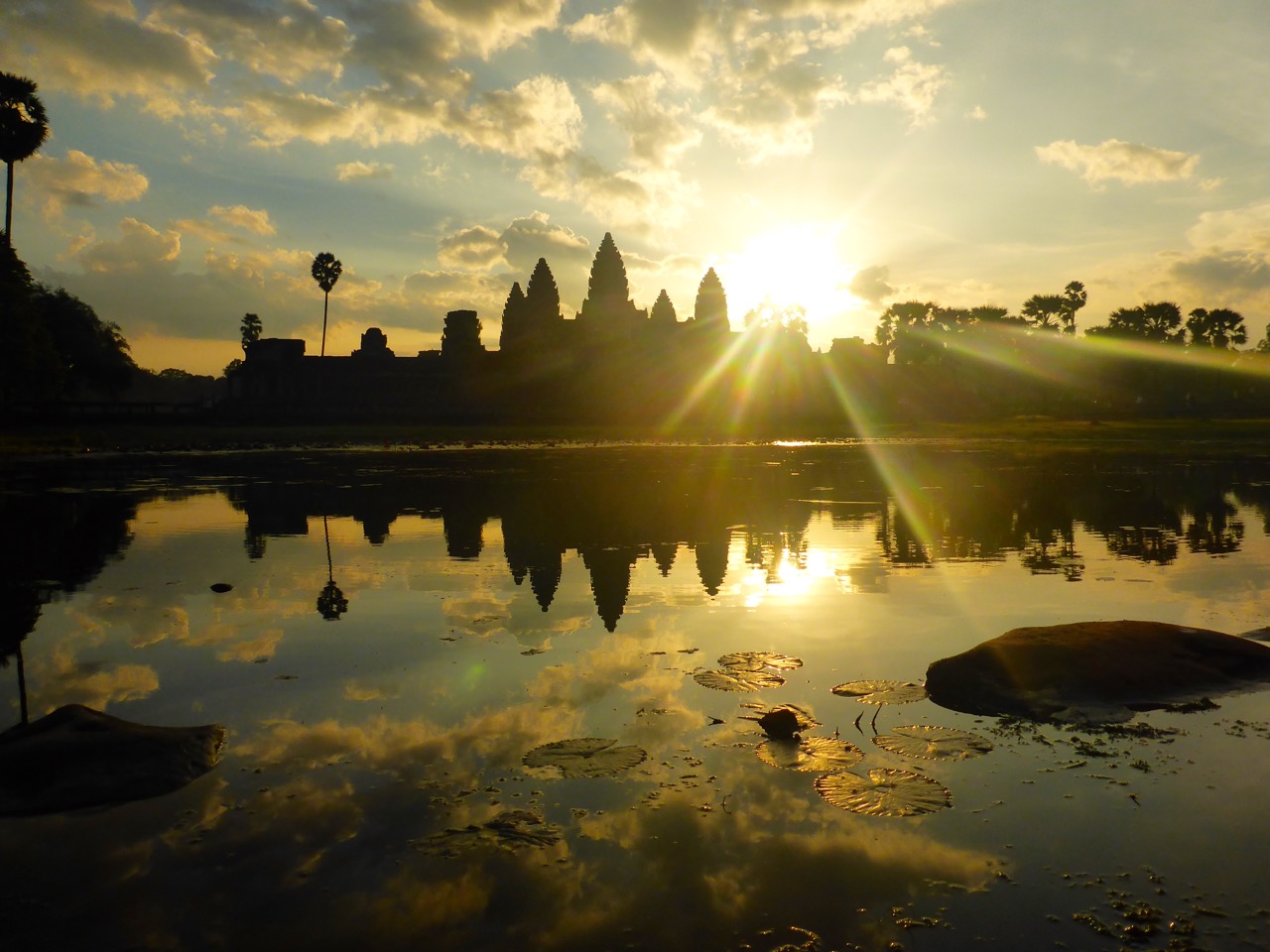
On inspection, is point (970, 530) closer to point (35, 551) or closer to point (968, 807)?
point (968, 807)

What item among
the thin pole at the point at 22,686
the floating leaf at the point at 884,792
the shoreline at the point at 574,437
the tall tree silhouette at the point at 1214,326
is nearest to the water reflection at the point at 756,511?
the floating leaf at the point at 884,792

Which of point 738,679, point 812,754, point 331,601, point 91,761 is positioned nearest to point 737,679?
point 738,679

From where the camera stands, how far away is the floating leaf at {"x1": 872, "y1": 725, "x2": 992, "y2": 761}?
5.38 metres

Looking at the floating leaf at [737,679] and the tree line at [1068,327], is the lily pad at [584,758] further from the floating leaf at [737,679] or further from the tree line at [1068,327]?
the tree line at [1068,327]

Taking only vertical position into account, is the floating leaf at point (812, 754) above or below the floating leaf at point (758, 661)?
below

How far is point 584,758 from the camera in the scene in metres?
5.41

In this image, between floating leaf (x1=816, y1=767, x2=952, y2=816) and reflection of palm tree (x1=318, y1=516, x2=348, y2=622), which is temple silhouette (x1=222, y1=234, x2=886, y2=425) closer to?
reflection of palm tree (x1=318, y1=516, x2=348, y2=622)

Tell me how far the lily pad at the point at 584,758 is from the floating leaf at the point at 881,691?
185 cm

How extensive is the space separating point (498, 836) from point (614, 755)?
1148 mm

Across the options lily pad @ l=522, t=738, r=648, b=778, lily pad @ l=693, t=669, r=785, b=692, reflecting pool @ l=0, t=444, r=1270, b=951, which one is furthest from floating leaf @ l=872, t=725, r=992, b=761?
lily pad @ l=522, t=738, r=648, b=778

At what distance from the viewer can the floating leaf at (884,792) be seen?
4684 mm

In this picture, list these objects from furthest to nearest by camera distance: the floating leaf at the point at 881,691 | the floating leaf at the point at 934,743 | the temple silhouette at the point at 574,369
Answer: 1. the temple silhouette at the point at 574,369
2. the floating leaf at the point at 881,691
3. the floating leaf at the point at 934,743

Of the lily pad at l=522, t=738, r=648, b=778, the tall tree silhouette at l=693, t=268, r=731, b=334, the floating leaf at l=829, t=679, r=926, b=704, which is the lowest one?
the lily pad at l=522, t=738, r=648, b=778

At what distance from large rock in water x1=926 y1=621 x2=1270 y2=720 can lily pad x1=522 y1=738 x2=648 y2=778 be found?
2.38 m
